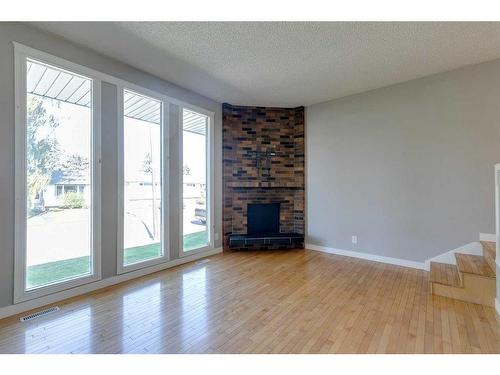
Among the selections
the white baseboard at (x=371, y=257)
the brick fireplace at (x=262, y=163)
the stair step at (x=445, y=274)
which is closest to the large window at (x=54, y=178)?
the brick fireplace at (x=262, y=163)

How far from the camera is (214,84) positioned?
12.0ft

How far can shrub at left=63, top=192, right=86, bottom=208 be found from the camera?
2.64m

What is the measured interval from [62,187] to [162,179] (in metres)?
1.18

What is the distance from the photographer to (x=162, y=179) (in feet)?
11.5

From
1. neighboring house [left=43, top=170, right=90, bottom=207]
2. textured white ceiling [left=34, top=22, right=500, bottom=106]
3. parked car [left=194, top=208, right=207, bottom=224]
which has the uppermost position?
textured white ceiling [left=34, top=22, right=500, bottom=106]

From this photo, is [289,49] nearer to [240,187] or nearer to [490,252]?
[240,187]

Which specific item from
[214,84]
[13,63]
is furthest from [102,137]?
[214,84]

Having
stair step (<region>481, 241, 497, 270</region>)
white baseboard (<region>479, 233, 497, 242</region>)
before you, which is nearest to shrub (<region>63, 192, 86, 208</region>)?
stair step (<region>481, 241, 497, 270</region>)

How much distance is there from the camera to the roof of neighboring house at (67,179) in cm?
255

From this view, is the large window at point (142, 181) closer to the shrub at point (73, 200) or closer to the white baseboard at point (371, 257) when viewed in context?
the shrub at point (73, 200)

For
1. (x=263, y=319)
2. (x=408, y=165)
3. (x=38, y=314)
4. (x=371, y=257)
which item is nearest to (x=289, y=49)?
(x=408, y=165)

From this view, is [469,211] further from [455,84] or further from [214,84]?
[214,84]

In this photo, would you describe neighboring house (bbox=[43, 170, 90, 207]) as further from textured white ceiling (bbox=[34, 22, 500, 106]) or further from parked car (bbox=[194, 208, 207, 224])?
parked car (bbox=[194, 208, 207, 224])

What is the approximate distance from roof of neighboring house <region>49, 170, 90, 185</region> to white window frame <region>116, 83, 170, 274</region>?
377 mm
